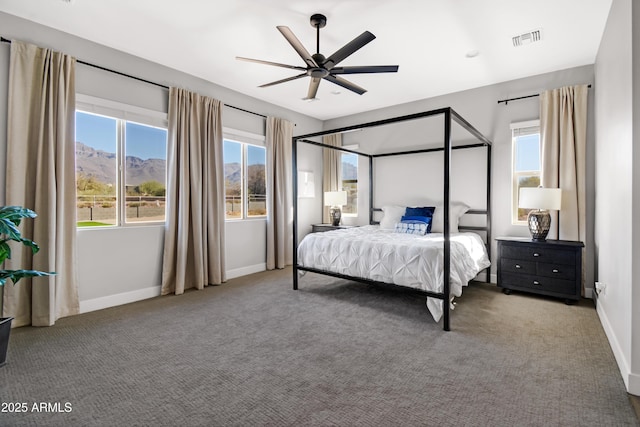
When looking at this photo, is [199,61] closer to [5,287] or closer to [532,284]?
[5,287]

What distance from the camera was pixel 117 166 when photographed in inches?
143

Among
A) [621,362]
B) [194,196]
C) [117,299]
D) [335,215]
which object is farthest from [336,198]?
[621,362]

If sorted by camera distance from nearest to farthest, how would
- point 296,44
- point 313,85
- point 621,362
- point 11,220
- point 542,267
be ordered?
point 621,362, point 11,220, point 296,44, point 313,85, point 542,267

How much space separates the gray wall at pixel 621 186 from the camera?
1.89m

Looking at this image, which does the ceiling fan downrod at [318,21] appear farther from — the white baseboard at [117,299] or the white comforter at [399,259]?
the white baseboard at [117,299]

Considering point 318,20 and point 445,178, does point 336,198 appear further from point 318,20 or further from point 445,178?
point 318,20

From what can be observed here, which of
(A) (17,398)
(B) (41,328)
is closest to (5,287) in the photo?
(B) (41,328)

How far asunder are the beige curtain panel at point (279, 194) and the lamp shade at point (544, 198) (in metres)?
3.50

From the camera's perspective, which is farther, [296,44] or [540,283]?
[540,283]

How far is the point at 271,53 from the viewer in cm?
359

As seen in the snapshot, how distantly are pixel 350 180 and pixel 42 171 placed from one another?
14.9 ft

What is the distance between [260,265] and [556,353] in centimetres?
396

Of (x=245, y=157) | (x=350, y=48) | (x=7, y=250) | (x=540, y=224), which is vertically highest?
(x=350, y=48)

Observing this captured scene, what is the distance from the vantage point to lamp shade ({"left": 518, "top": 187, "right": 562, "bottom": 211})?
11.8 ft
